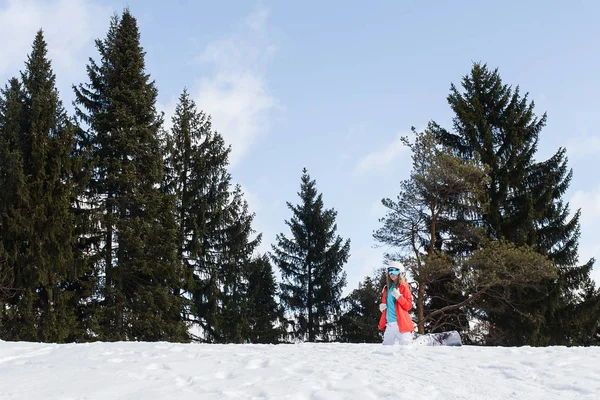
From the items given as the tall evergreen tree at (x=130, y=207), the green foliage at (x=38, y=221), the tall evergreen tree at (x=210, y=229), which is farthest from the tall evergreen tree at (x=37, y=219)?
the tall evergreen tree at (x=210, y=229)

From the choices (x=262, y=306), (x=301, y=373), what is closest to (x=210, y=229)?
(x=262, y=306)

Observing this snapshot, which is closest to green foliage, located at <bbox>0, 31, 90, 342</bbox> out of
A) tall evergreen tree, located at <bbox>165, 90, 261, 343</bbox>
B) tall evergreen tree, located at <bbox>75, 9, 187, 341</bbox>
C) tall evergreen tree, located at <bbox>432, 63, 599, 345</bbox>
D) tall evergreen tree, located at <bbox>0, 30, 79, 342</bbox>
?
tall evergreen tree, located at <bbox>0, 30, 79, 342</bbox>

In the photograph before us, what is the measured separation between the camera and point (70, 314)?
68.2 feet

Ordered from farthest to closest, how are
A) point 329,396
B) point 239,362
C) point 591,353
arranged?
1. point 591,353
2. point 239,362
3. point 329,396

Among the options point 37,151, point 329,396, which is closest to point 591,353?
point 329,396

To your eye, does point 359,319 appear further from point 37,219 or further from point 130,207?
point 37,219

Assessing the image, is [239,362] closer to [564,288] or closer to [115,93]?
[115,93]

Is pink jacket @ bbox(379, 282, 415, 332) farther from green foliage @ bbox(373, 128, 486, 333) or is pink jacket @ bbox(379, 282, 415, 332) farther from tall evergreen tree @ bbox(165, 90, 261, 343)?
tall evergreen tree @ bbox(165, 90, 261, 343)

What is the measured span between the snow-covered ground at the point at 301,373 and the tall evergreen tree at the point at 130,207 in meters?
13.3

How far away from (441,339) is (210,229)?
18264mm

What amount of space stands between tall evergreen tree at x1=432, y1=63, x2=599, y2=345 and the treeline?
0.23 ft

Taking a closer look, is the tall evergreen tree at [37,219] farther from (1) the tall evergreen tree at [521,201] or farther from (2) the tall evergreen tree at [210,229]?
(1) the tall evergreen tree at [521,201]

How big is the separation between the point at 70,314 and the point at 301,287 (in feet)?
52.6

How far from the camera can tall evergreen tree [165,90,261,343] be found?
26766 mm
